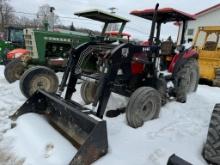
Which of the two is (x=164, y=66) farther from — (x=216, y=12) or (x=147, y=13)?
(x=216, y=12)

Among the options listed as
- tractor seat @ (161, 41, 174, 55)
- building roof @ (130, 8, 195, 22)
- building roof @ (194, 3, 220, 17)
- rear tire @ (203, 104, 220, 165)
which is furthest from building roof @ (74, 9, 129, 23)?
building roof @ (194, 3, 220, 17)

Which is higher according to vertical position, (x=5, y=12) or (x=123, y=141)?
(x=5, y=12)

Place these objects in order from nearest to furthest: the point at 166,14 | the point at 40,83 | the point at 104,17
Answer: the point at 166,14, the point at 40,83, the point at 104,17

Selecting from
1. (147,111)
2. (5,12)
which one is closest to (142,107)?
(147,111)

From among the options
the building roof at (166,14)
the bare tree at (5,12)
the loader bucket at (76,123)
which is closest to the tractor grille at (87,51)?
the loader bucket at (76,123)

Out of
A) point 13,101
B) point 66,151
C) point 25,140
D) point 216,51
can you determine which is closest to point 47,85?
point 13,101

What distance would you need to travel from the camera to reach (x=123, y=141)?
352 centimetres

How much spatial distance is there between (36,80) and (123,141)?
3.02m

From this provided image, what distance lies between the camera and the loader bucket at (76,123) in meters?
2.92

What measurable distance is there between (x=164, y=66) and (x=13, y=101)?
365 cm

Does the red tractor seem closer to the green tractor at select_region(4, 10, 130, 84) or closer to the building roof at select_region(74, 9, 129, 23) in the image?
the building roof at select_region(74, 9, 129, 23)

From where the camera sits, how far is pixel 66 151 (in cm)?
321

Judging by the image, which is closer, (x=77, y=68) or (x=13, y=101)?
(x=77, y=68)

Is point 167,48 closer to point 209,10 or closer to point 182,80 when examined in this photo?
point 182,80
